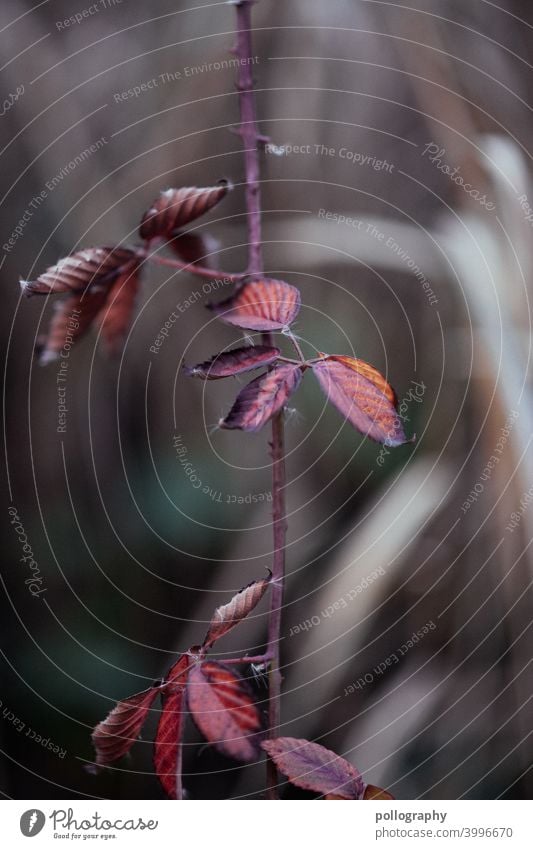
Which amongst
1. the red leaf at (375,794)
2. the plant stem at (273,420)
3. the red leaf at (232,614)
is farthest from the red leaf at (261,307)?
the red leaf at (375,794)

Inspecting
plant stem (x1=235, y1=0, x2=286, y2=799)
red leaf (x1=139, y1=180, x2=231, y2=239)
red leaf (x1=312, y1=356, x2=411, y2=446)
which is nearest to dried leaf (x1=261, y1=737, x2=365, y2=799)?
plant stem (x1=235, y1=0, x2=286, y2=799)

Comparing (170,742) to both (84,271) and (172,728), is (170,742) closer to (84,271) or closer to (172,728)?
(172,728)

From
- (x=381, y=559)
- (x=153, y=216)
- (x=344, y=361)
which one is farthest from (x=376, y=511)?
(x=153, y=216)

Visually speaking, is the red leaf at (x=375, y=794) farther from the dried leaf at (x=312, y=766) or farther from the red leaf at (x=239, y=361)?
the red leaf at (x=239, y=361)

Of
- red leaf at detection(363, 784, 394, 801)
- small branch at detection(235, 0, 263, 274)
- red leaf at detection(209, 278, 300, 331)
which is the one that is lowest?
red leaf at detection(363, 784, 394, 801)

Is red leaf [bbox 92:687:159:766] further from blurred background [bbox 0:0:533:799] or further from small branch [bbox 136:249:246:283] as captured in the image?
small branch [bbox 136:249:246:283]

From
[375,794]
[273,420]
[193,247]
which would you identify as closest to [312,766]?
[375,794]
